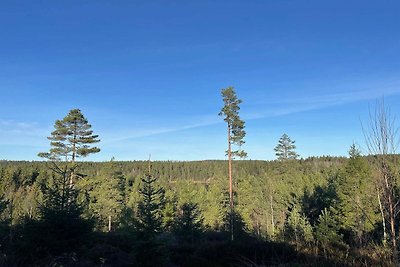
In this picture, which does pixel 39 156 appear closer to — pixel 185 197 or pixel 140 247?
pixel 140 247

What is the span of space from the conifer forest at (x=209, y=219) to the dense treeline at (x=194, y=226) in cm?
5

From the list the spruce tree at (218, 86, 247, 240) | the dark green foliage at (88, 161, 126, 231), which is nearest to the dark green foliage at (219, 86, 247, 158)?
the spruce tree at (218, 86, 247, 240)

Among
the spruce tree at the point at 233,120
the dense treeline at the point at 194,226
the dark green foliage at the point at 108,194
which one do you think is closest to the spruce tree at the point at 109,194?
the dark green foliage at the point at 108,194

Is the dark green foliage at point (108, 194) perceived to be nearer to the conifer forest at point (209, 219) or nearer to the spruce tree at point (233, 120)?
the conifer forest at point (209, 219)

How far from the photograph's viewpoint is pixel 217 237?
35.7 meters

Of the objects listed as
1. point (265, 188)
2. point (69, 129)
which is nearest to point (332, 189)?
point (265, 188)

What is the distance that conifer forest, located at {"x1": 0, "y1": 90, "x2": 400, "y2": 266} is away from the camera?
8906 millimetres

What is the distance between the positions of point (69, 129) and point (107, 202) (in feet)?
46.5

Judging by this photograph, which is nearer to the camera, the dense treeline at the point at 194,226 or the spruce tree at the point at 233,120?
the dense treeline at the point at 194,226

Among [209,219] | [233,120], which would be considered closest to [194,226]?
[233,120]

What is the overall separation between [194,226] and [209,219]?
2478cm

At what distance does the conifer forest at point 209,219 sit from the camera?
891cm

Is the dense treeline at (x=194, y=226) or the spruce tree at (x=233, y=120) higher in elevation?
the spruce tree at (x=233, y=120)

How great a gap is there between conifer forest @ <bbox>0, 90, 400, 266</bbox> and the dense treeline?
5 centimetres
